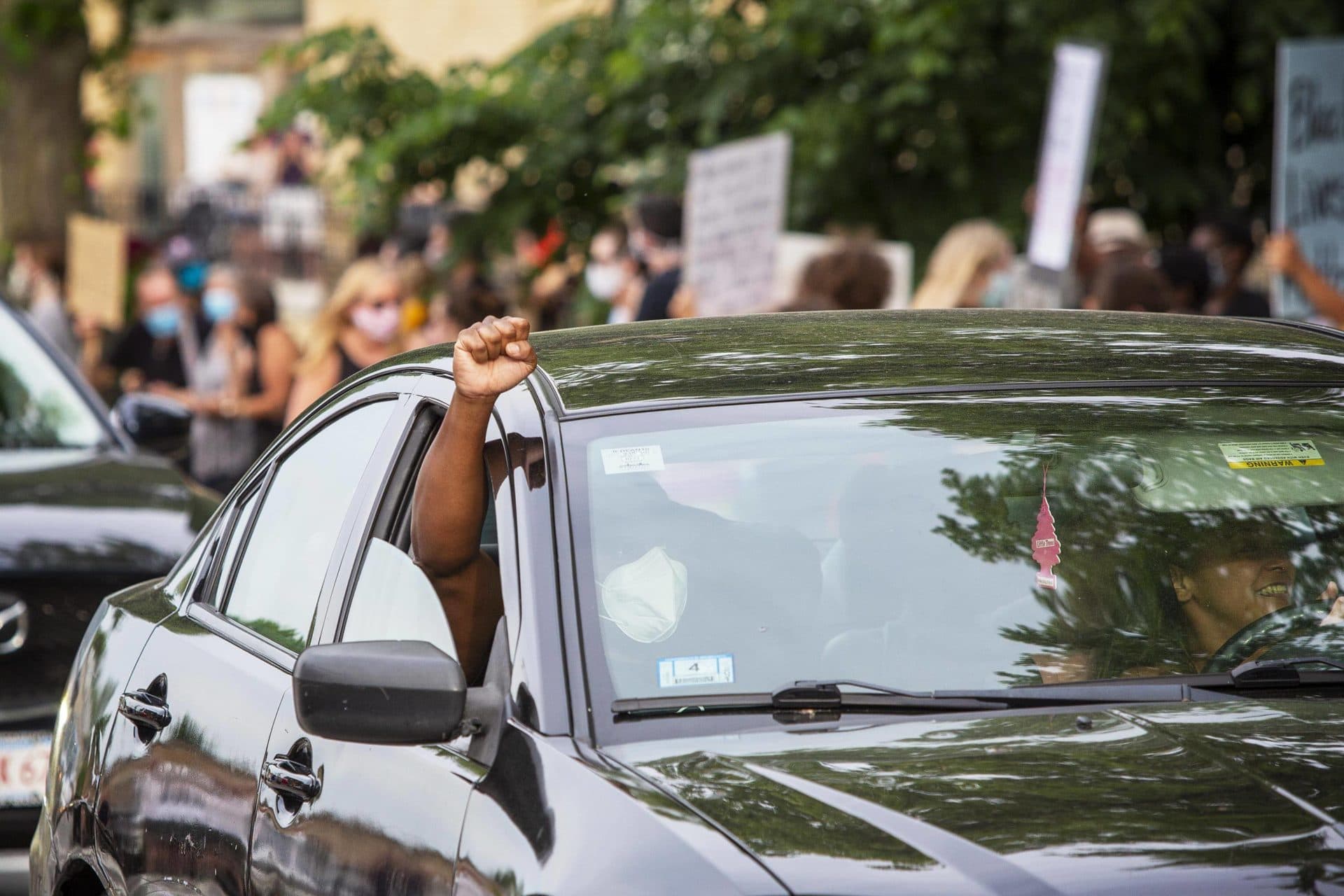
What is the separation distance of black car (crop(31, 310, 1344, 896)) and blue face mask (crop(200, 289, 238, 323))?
10.4 metres

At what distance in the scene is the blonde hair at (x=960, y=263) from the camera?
31.0ft

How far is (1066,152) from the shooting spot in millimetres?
9273

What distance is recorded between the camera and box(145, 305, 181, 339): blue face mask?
47.9ft

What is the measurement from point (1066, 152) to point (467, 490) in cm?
633

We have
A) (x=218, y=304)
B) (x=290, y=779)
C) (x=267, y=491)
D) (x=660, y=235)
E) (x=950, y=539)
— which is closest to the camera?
(x=950, y=539)

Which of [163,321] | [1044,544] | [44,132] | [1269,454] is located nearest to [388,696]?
[1044,544]

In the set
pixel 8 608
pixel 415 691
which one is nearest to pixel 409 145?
pixel 8 608

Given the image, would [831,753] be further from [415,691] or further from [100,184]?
[100,184]

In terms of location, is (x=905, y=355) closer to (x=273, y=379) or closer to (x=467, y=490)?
(x=467, y=490)

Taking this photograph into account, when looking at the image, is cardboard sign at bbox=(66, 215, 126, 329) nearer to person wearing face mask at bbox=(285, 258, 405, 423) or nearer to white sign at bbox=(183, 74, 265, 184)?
person wearing face mask at bbox=(285, 258, 405, 423)

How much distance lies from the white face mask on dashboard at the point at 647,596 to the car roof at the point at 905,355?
285mm

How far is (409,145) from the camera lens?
13570 mm

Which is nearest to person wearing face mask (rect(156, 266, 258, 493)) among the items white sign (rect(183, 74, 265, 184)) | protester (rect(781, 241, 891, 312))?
protester (rect(781, 241, 891, 312))

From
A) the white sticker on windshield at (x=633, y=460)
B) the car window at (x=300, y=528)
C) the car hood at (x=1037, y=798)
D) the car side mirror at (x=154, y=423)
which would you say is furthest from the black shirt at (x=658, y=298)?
Result: the car hood at (x=1037, y=798)
